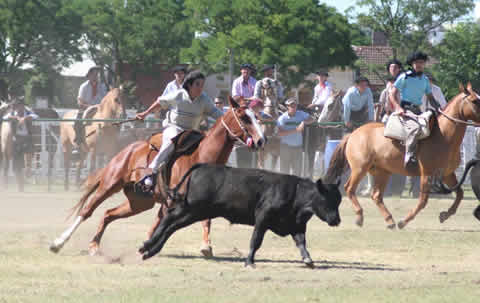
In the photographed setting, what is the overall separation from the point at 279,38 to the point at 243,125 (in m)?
52.8

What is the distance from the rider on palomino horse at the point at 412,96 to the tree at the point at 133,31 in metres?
55.6

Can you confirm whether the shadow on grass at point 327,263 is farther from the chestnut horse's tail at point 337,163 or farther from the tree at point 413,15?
the tree at point 413,15

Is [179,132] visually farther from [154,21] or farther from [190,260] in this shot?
[154,21]

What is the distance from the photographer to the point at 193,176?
32.7 ft

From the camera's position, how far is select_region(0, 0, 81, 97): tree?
65312mm

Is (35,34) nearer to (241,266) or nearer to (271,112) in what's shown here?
(271,112)

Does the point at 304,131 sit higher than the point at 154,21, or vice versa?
the point at 154,21

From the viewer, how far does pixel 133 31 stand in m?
70.9

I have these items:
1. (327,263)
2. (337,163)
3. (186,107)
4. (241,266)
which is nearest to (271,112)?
(337,163)

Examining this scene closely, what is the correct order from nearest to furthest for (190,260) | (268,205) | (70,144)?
1. (268,205)
2. (190,260)
3. (70,144)

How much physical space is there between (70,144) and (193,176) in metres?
12.2

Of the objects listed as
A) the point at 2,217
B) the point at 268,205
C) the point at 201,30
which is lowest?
the point at 2,217

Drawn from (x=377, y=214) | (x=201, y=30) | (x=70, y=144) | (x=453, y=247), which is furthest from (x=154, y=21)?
(x=453, y=247)

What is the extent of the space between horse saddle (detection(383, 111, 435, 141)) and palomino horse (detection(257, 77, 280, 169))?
393 cm
